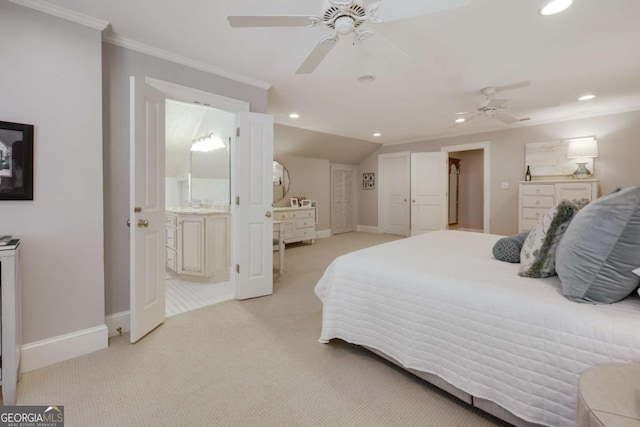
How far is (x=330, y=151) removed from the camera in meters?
6.96

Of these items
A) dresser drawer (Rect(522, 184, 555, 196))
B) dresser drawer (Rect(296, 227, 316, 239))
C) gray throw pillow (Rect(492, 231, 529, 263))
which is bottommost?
dresser drawer (Rect(296, 227, 316, 239))

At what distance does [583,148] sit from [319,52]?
16.1 feet

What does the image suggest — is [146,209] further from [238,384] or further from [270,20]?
[270,20]

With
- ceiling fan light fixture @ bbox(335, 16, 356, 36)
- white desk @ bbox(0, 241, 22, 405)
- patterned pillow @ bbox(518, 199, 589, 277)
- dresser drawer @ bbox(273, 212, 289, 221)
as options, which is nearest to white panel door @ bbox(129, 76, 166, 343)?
white desk @ bbox(0, 241, 22, 405)

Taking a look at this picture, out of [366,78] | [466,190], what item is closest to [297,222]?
[366,78]

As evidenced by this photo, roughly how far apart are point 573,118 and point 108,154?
6508mm

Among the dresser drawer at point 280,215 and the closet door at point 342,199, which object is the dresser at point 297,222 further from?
the closet door at point 342,199

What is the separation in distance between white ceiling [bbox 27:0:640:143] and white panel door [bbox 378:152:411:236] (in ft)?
10.2

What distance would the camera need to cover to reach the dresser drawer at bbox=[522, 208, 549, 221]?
4701 mm

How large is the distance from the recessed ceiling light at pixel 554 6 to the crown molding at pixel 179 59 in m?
2.47

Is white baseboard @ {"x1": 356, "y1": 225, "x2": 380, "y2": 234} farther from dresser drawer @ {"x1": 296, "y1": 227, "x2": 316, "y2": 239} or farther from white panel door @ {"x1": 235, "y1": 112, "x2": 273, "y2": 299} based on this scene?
white panel door @ {"x1": 235, "y1": 112, "x2": 273, "y2": 299}

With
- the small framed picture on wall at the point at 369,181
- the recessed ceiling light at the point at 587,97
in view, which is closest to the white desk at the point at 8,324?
the recessed ceiling light at the point at 587,97

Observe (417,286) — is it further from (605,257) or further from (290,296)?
(290,296)

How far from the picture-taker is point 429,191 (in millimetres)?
6445
